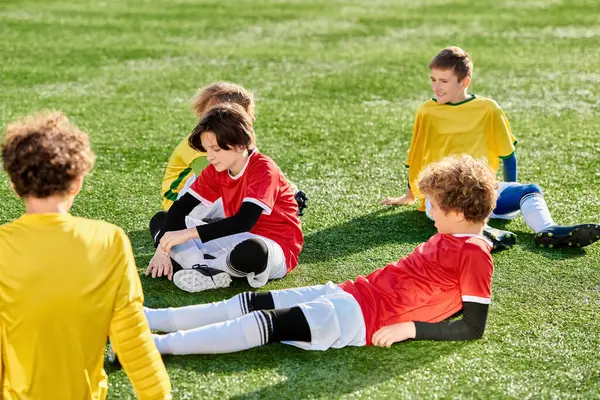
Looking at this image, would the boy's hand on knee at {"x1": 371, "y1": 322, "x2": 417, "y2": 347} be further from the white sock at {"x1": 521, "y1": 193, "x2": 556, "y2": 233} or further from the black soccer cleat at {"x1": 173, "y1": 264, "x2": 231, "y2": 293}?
the white sock at {"x1": 521, "y1": 193, "x2": 556, "y2": 233}

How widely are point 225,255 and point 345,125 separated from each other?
142 inches

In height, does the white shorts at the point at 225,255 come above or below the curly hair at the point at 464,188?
below

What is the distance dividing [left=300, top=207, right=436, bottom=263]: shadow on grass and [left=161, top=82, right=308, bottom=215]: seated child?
1.11 ft

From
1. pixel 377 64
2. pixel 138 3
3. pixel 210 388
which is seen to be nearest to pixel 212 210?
pixel 210 388

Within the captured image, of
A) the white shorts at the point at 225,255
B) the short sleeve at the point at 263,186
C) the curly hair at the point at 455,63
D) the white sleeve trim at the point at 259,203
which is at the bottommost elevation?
the white shorts at the point at 225,255

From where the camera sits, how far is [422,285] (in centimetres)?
394

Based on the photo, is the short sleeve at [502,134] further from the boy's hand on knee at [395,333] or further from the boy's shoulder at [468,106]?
the boy's hand on knee at [395,333]

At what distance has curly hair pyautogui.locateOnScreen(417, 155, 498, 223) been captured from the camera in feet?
12.7

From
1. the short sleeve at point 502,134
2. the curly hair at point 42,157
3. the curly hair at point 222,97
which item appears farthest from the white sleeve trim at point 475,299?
the short sleeve at point 502,134

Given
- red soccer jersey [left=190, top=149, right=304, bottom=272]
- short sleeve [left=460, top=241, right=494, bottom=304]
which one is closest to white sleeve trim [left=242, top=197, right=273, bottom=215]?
red soccer jersey [left=190, top=149, right=304, bottom=272]

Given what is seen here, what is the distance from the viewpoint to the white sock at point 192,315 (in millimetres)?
4000

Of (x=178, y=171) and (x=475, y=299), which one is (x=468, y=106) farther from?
(x=475, y=299)

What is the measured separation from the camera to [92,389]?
3029 mm

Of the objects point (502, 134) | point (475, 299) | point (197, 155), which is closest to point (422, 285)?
point (475, 299)
